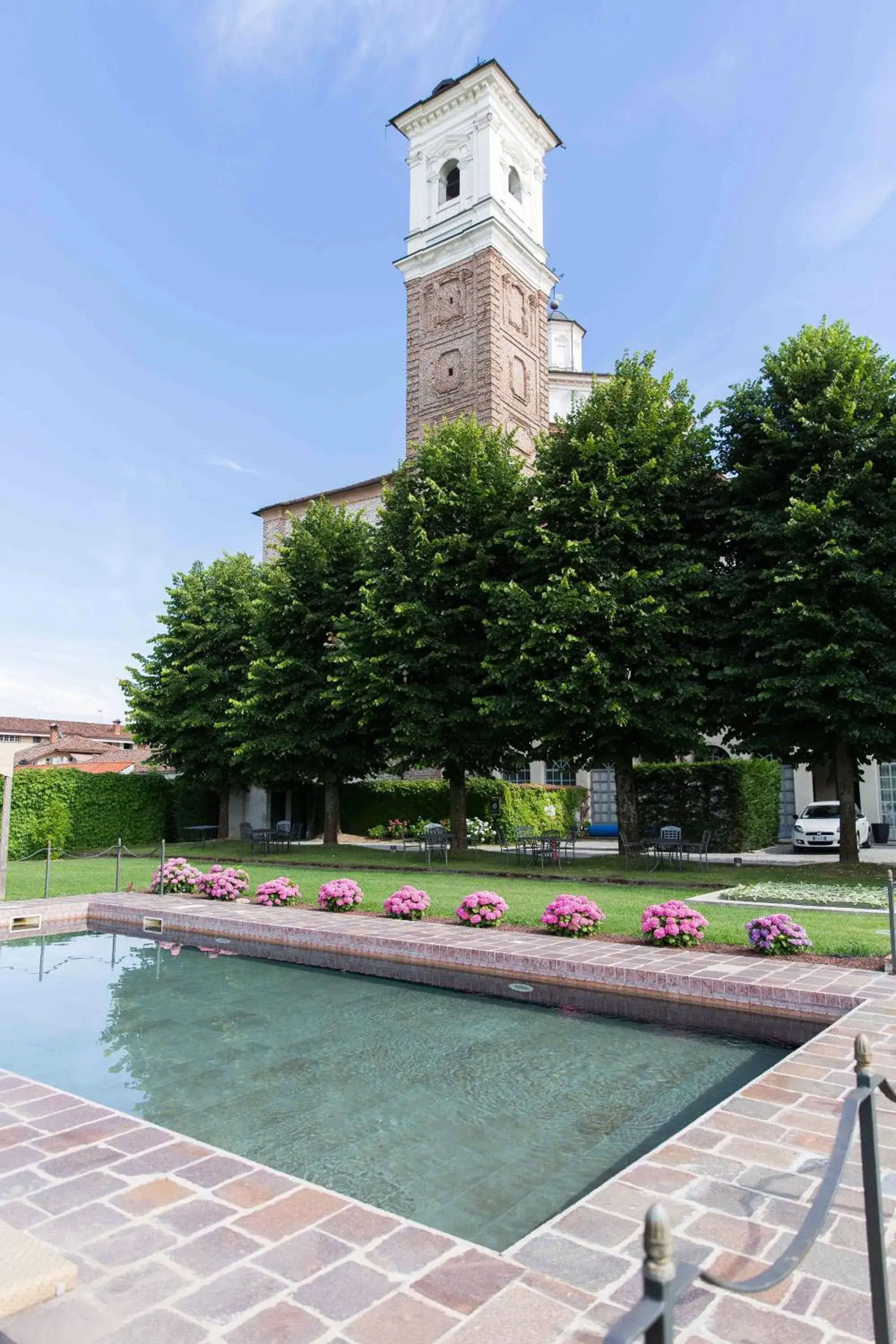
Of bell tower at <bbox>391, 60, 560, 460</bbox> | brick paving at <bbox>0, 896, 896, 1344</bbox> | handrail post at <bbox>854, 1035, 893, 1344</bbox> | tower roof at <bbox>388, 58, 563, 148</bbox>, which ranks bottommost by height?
brick paving at <bbox>0, 896, 896, 1344</bbox>

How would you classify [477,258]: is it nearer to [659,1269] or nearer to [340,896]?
[340,896]

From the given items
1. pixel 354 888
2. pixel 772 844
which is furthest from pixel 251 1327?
pixel 772 844

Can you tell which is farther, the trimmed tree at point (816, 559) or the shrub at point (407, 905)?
the trimmed tree at point (816, 559)

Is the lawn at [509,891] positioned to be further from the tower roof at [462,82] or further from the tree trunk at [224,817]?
the tower roof at [462,82]

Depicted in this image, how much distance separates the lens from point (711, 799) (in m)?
23.1

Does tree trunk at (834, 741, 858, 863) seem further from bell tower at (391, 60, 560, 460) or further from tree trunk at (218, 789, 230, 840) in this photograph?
bell tower at (391, 60, 560, 460)

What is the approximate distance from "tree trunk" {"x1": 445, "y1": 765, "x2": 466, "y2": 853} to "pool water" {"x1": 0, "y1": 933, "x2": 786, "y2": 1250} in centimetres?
1199

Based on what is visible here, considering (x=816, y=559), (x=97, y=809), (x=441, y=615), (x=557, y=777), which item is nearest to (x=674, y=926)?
(x=816, y=559)

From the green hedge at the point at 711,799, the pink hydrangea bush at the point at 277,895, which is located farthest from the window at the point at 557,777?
the pink hydrangea bush at the point at 277,895

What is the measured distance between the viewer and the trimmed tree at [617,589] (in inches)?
672

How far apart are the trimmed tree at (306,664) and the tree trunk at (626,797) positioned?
22.9 ft

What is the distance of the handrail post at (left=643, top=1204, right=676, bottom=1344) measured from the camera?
1.38m

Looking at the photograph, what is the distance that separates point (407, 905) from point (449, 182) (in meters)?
40.2

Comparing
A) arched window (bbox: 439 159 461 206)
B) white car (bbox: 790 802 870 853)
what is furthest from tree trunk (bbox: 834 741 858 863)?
arched window (bbox: 439 159 461 206)
